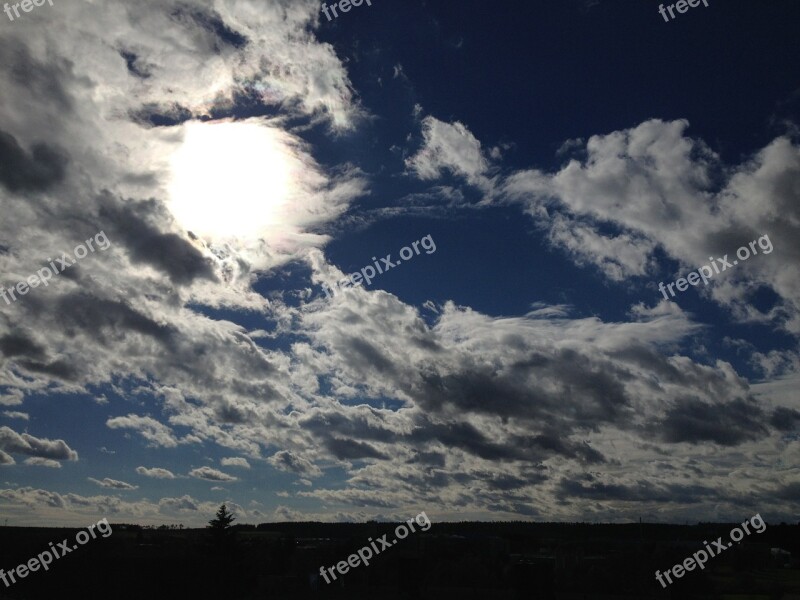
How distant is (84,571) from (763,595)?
263 feet

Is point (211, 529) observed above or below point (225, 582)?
above

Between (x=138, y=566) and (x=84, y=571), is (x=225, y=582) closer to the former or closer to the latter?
(x=138, y=566)

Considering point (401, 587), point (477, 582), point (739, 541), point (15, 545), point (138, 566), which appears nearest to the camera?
point (401, 587)

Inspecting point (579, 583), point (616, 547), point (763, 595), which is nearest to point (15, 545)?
point (579, 583)

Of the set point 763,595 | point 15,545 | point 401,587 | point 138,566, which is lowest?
point 763,595

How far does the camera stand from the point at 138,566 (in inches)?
3314

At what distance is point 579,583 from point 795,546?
62.9 m

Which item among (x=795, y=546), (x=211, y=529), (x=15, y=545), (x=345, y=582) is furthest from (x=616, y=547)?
(x=15, y=545)

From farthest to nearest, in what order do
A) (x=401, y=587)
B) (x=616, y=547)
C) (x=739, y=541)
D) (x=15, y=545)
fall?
(x=616, y=547) < (x=739, y=541) < (x=15, y=545) < (x=401, y=587)

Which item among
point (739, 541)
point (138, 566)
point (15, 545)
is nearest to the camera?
point (138, 566)

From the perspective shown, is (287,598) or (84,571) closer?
(287,598)

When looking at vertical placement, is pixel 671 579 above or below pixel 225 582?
below

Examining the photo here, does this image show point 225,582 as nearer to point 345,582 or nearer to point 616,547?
point 345,582

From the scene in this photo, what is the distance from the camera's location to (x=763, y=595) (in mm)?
77250
